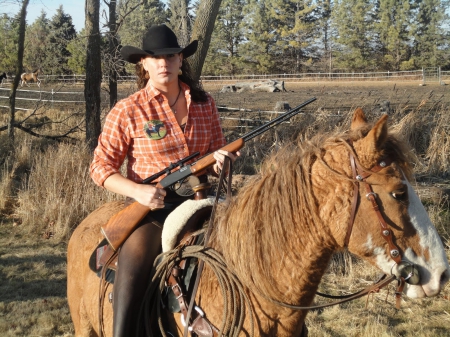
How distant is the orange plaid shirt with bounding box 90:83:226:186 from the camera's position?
2.82 meters

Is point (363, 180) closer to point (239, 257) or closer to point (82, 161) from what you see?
point (239, 257)

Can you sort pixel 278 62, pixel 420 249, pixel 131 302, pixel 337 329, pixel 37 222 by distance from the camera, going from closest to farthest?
pixel 420 249
pixel 131 302
pixel 337 329
pixel 37 222
pixel 278 62

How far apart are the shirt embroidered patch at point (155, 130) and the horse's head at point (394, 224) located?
127 cm

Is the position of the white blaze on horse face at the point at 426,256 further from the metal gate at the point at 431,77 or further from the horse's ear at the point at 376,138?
the metal gate at the point at 431,77

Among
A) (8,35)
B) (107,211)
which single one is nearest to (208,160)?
(107,211)

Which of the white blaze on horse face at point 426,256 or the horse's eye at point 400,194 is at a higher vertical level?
the horse's eye at point 400,194

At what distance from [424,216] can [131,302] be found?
161cm

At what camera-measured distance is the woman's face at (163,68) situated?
2.89 metres

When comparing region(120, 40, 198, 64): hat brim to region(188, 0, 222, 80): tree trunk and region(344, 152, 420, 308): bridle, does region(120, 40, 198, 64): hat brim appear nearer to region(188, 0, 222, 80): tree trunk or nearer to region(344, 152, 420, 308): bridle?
region(344, 152, 420, 308): bridle

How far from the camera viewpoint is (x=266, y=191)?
7.45ft

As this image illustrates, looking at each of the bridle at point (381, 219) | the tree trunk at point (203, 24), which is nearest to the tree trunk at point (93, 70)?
the tree trunk at point (203, 24)

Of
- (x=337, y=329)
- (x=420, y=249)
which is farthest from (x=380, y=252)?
(x=337, y=329)

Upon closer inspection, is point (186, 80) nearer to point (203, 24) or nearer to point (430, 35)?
point (203, 24)

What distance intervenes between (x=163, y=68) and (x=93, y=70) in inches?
284
